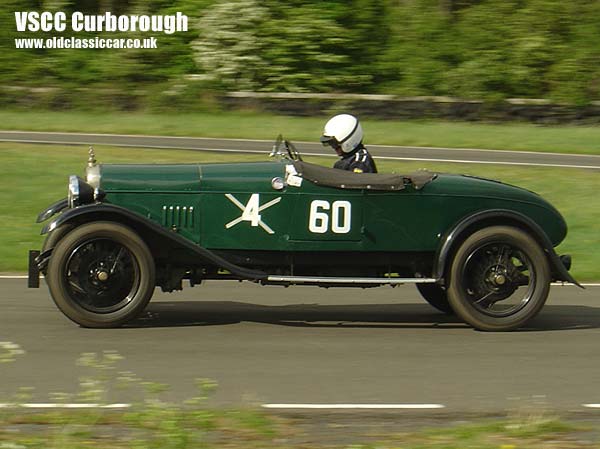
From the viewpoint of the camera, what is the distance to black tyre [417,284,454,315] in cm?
963

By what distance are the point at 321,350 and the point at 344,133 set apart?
1.83m

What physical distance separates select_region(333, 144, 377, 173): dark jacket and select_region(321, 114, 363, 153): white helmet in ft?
0.16

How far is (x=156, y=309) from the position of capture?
9.41 m

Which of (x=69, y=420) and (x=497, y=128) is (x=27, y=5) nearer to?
(x=497, y=128)

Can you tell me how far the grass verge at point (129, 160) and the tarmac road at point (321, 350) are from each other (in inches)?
91.8

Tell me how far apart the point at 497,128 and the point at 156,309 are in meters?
16.7

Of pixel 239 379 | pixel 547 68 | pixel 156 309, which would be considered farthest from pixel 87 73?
pixel 239 379

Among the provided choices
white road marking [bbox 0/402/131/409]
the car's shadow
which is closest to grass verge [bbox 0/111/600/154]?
the car's shadow

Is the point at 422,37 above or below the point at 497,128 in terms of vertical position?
above

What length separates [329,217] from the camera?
8555mm

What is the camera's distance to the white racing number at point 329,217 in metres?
8.52

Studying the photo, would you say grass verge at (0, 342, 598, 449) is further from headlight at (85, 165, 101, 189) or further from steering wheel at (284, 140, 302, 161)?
steering wheel at (284, 140, 302, 161)

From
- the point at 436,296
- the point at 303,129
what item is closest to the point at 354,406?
the point at 436,296

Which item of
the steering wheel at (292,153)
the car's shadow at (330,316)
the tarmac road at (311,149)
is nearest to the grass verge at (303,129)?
the tarmac road at (311,149)
